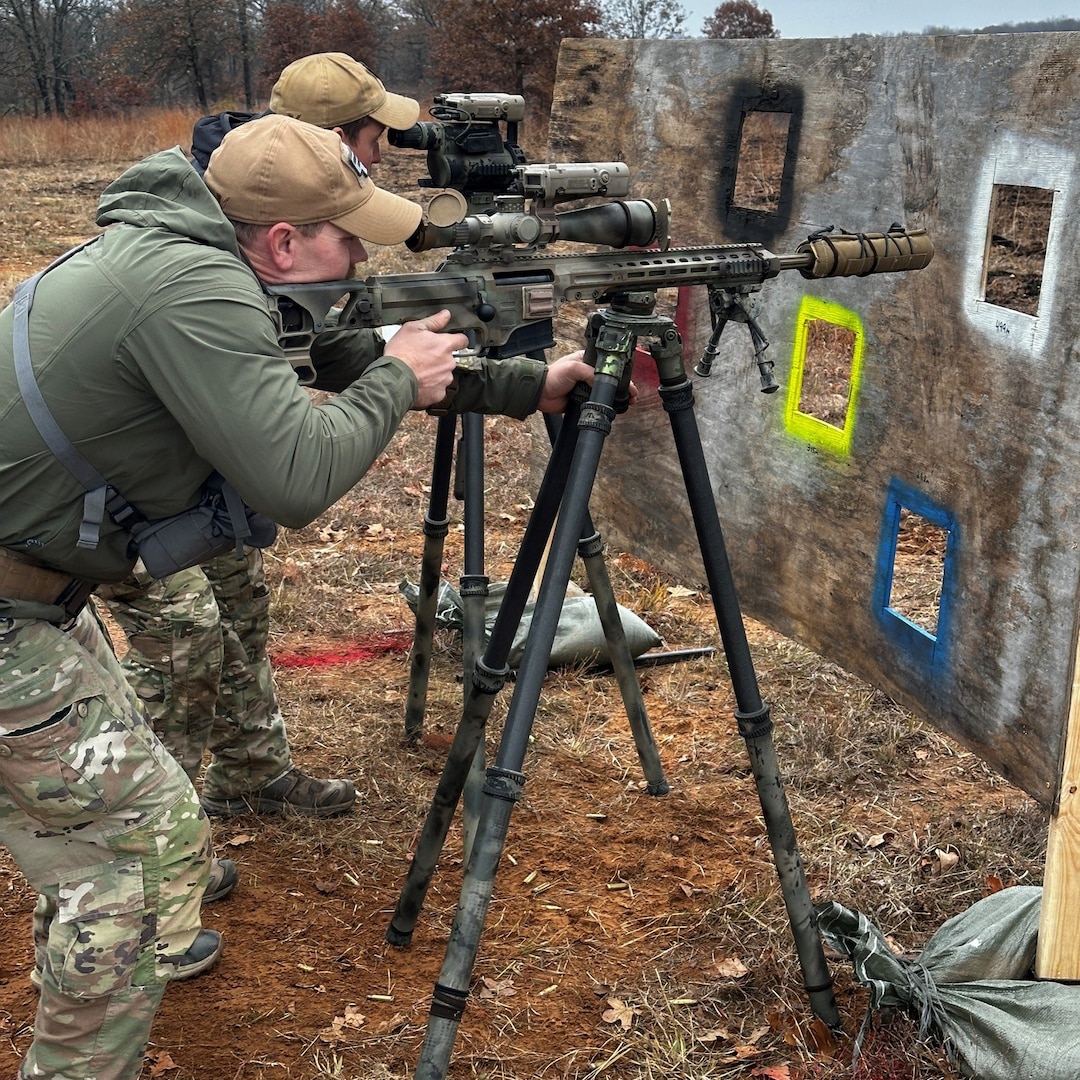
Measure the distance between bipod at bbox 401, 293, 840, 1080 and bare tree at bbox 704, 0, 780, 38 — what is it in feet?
139

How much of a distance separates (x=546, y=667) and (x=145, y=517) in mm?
967

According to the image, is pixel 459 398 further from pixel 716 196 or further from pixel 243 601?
pixel 716 196

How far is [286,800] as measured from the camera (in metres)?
4.25

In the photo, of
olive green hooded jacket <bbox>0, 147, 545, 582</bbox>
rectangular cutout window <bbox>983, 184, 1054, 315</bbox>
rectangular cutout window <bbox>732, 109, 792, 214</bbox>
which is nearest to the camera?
olive green hooded jacket <bbox>0, 147, 545, 582</bbox>

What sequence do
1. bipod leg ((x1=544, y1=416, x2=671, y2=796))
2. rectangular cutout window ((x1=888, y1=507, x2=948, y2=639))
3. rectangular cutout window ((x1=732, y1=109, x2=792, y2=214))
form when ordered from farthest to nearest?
rectangular cutout window ((x1=732, y1=109, x2=792, y2=214)), rectangular cutout window ((x1=888, y1=507, x2=948, y2=639)), bipod leg ((x1=544, y1=416, x2=671, y2=796))

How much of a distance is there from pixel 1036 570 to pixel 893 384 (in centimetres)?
89

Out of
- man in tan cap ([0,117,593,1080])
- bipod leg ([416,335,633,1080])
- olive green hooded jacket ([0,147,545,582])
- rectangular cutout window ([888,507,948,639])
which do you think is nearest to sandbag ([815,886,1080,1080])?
bipod leg ([416,335,633,1080])

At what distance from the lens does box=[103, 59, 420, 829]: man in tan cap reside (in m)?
3.59

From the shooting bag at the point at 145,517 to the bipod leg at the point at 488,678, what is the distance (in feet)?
2.31

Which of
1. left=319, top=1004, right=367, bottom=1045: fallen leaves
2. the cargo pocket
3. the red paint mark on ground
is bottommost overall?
the red paint mark on ground

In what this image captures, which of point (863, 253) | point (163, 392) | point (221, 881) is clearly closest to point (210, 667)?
point (221, 881)

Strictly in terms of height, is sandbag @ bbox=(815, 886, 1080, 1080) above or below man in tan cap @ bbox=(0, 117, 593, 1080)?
below

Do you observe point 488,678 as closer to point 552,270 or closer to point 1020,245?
point 552,270

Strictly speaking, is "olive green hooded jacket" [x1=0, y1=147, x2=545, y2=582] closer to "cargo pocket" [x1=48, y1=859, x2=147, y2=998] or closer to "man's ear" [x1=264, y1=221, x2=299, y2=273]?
"man's ear" [x1=264, y1=221, x2=299, y2=273]
